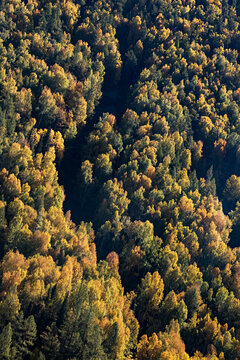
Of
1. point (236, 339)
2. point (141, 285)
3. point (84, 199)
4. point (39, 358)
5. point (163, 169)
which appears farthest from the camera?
point (163, 169)

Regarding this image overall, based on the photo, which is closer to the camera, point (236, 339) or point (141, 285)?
point (236, 339)

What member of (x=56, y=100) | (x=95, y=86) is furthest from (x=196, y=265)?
(x=95, y=86)

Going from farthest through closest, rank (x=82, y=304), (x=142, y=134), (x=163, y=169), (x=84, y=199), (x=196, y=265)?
(x=142, y=134)
(x=163, y=169)
(x=84, y=199)
(x=196, y=265)
(x=82, y=304)

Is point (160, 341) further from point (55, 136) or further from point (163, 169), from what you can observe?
point (55, 136)

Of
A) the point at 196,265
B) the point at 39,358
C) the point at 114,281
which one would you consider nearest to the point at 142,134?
the point at 196,265

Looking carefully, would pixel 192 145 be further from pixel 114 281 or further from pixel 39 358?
pixel 39 358

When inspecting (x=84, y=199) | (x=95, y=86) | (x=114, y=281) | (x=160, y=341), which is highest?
(x=95, y=86)

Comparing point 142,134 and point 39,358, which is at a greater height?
point 142,134
